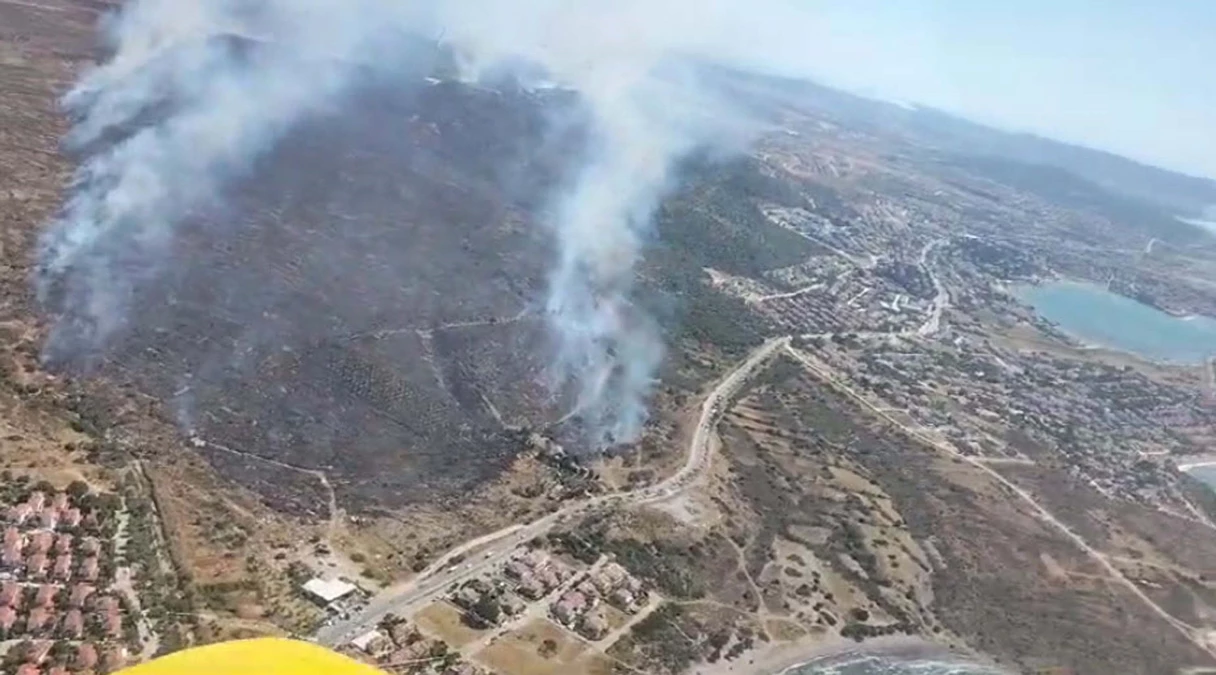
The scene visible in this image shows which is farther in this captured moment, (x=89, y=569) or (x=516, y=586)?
Answer: (x=516, y=586)

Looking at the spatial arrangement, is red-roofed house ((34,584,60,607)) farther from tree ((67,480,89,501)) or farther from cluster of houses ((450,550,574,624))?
cluster of houses ((450,550,574,624))

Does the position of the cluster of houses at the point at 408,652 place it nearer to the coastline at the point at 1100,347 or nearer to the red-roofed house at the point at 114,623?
the red-roofed house at the point at 114,623

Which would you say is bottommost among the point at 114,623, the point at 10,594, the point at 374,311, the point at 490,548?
the point at 490,548

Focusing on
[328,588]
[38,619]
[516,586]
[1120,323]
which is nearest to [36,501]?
[38,619]

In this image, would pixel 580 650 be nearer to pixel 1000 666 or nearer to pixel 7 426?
pixel 1000 666

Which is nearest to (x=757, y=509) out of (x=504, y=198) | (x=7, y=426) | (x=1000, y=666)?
(x=1000, y=666)

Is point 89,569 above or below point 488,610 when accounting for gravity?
above

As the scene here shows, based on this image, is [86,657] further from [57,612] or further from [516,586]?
[516,586]

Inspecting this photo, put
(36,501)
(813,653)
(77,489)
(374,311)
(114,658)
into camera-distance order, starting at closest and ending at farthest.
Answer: (114,658) < (36,501) < (77,489) < (813,653) < (374,311)
